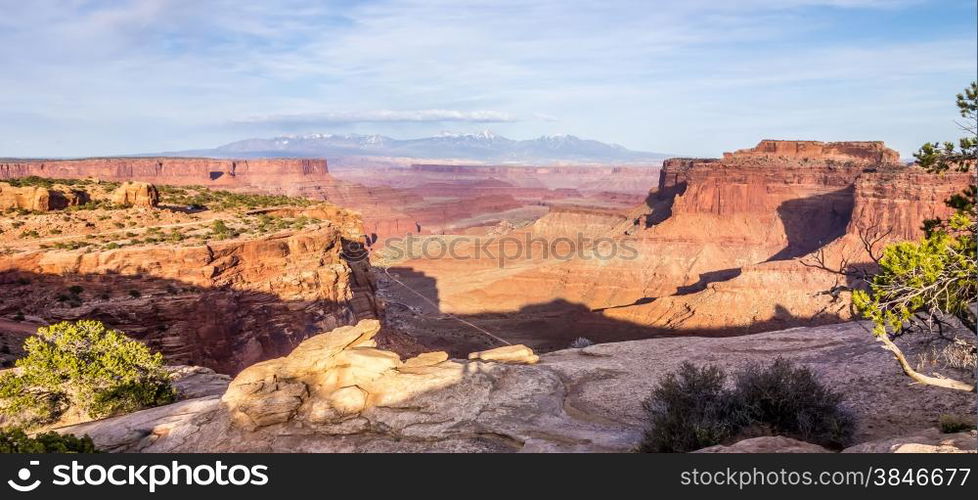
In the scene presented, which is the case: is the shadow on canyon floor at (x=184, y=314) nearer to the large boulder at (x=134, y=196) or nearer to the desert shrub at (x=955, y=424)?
the large boulder at (x=134, y=196)

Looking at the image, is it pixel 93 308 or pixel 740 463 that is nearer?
pixel 740 463

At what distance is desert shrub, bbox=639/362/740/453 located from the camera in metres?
10.5

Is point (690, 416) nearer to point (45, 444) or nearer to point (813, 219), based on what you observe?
point (45, 444)

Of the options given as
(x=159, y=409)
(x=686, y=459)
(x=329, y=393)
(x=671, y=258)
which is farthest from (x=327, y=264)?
(x=671, y=258)

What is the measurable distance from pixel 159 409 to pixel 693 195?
60.1 metres

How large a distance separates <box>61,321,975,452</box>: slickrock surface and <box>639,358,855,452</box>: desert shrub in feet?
2.24

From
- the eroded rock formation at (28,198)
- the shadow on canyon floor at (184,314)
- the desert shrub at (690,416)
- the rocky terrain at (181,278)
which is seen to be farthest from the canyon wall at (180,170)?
the desert shrub at (690,416)

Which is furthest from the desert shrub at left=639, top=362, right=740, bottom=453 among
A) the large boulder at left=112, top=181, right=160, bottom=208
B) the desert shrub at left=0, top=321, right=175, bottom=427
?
the large boulder at left=112, top=181, right=160, bottom=208

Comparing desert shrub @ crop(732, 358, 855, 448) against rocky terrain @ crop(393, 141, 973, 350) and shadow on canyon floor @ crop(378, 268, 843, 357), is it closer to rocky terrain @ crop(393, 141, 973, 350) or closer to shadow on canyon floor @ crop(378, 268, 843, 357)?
shadow on canyon floor @ crop(378, 268, 843, 357)

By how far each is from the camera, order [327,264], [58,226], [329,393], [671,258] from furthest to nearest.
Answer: [671,258], [327,264], [58,226], [329,393]

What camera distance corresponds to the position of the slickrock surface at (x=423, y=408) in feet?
39.2

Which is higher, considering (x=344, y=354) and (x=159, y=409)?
(x=344, y=354)

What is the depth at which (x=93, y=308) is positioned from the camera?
70.5 ft

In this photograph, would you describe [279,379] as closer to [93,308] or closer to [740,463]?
[740,463]
